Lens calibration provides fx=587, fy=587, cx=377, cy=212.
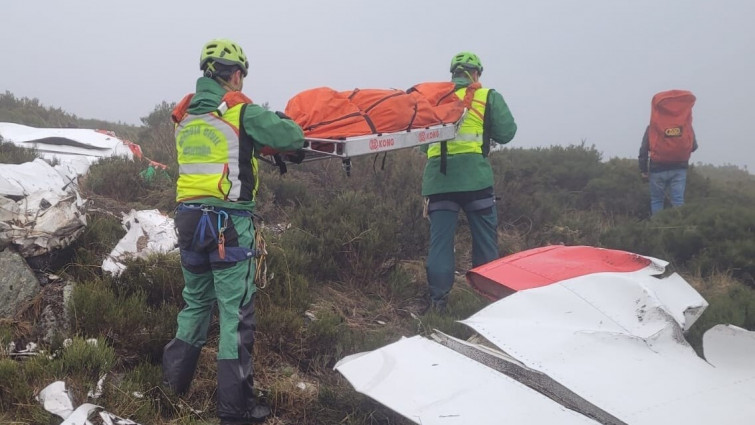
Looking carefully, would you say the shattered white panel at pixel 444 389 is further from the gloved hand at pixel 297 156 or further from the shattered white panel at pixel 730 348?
the gloved hand at pixel 297 156

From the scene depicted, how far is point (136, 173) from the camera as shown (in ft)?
23.4

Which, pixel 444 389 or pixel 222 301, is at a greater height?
pixel 222 301

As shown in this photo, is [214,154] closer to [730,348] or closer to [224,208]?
[224,208]

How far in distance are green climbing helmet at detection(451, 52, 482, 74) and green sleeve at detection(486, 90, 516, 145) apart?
32 cm

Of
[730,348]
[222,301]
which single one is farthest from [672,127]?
[222,301]

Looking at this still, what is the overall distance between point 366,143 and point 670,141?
18.9 feet

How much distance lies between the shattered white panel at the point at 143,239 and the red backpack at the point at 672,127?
6304mm

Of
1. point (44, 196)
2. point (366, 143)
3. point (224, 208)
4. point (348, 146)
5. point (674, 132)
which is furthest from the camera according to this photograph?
point (674, 132)

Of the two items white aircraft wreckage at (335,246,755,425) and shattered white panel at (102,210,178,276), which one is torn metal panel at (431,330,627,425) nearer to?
white aircraft wreckage at (335,246,755,425)

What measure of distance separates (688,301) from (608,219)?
4.99 metres

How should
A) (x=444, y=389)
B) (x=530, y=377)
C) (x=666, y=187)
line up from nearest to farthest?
(x=444, y=389) < (x=530, y=377) < (x=666, y=187)

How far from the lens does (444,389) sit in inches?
108

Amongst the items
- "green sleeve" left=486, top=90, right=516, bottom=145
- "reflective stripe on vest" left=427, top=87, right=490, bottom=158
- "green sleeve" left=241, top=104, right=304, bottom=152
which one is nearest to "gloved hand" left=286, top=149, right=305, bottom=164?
"green sleeve" left=241, top=104, right=304, bottom=152

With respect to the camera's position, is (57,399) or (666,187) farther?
(666,187)
